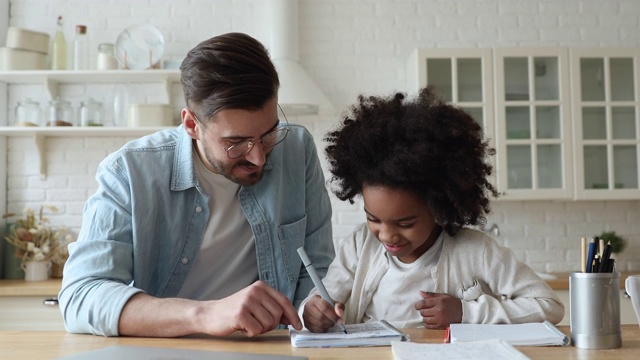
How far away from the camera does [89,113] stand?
4.37m

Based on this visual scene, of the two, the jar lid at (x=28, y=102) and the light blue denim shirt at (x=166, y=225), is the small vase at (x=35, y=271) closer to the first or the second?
the jar lid at (x=28, y=102)

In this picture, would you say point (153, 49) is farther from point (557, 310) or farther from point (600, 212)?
point (557, 310)

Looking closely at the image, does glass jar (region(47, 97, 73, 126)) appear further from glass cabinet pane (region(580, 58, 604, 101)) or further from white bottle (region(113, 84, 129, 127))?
glass cabinet pane (region(580, 58, 604, 101))

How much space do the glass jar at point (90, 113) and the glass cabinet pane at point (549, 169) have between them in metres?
2.61

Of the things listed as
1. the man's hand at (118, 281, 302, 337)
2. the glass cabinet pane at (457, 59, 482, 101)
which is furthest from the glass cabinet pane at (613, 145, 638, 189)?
the man's hand at (118, 281, 302, 337)

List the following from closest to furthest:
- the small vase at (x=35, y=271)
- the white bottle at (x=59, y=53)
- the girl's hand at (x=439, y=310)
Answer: the girl's hand at (x=439, y=310) → the small vase at (x=35, y=271) → the white bottle at (x=59, y=53)

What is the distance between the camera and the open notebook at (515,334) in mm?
1318

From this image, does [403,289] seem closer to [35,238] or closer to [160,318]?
[160,318]

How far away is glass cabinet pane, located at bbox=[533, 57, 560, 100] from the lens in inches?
172

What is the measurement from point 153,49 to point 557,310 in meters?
3.33

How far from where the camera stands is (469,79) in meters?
4.37

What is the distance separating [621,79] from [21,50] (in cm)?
355

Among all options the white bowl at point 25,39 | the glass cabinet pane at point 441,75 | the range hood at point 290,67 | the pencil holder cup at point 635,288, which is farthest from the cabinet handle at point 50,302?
the pencil holder cup at point 635,288

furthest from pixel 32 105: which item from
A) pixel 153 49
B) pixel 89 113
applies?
pixel 153 49
